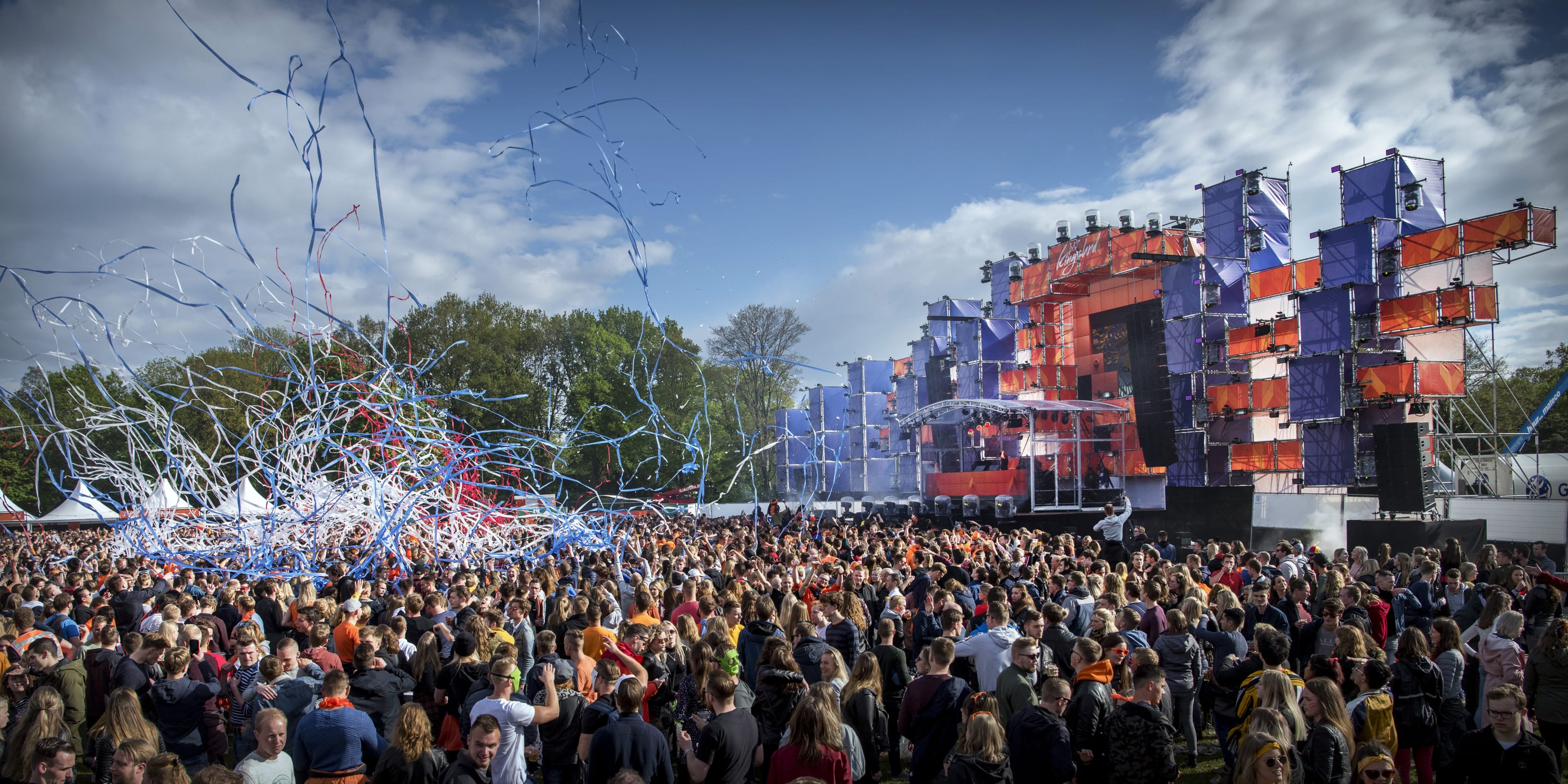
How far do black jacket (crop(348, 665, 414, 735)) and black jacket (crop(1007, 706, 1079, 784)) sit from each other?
10.5 ft

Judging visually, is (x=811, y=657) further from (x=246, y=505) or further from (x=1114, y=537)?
(x=246, y=505)

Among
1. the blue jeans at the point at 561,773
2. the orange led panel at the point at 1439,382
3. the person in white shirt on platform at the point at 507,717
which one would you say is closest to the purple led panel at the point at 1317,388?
the orange led panel at the point at 1439,382

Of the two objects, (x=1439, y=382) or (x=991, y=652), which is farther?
(x=1439, y=382)

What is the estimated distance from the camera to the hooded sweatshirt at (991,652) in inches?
198

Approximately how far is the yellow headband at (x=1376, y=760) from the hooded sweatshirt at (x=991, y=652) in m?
1.85

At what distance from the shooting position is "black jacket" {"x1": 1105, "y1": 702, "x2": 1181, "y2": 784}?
12.0 ft

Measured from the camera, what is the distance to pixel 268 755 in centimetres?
352

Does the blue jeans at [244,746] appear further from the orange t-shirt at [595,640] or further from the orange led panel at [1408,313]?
the orange led panel at [1408,313]

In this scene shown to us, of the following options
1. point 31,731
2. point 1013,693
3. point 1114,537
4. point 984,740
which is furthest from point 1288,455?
point 31,731

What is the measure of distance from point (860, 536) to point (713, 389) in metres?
23.8

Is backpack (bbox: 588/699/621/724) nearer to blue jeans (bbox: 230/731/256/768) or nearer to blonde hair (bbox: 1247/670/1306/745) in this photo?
blue jeans (bbox: 230/731/256/768)

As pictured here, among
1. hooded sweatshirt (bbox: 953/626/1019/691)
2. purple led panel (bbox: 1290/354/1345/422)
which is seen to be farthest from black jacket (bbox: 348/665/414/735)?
purple led panel (bbox: 1290/354/1345/422)

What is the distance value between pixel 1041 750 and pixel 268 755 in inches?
128

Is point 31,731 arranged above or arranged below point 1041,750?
above
